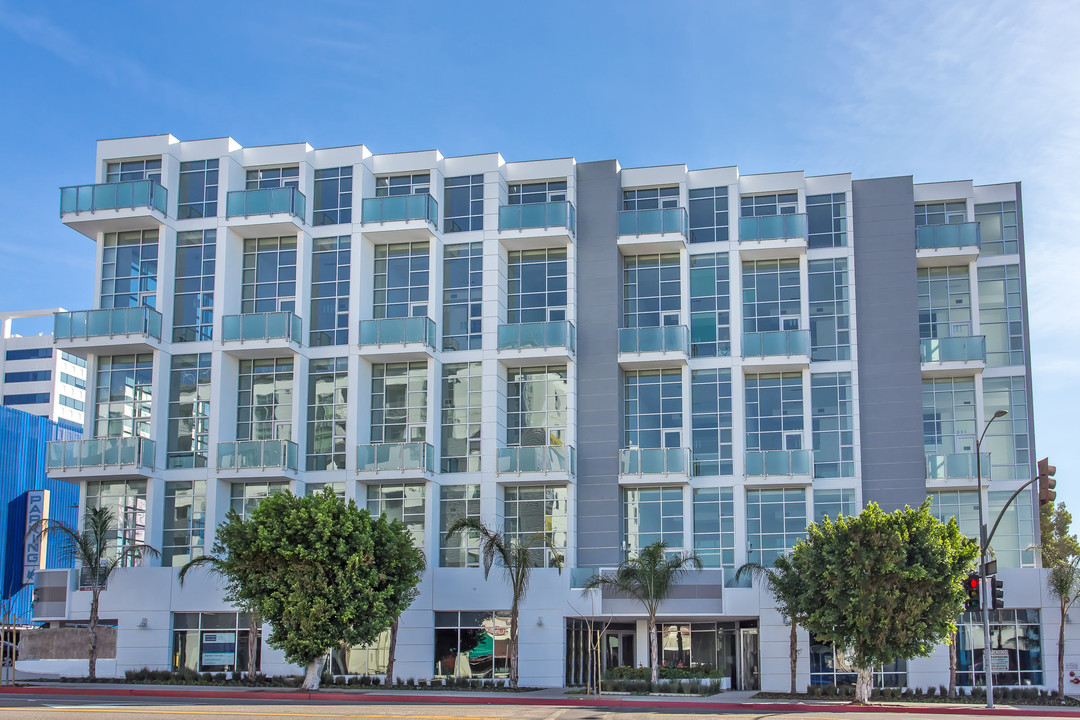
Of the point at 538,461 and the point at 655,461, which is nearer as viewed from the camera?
the point at 538,461

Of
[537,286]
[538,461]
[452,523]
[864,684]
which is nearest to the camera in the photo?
[864,684]

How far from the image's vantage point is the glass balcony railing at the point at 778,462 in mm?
44500

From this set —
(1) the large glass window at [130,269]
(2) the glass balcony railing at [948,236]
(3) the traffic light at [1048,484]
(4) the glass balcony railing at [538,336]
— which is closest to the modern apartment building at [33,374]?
(1) the large glass window at [130,269]

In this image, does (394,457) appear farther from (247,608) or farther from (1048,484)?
(1048,484)

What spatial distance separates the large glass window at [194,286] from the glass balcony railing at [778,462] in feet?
71.0

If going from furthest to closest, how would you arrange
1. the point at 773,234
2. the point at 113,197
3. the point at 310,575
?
the point at 773,234
the point at 113,197
the point at 310,575

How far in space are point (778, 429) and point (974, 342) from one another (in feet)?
26.8

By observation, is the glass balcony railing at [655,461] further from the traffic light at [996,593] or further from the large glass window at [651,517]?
the traffic light at [996,593]

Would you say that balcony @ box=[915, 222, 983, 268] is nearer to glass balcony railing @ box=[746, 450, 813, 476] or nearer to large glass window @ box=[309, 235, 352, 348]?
glass balcony railing @ box=[746, 450, 813, 476]

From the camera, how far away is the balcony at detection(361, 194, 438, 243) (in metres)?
46.0

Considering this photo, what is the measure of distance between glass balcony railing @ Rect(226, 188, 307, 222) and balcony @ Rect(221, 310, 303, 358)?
13.1 ft

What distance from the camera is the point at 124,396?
154ft

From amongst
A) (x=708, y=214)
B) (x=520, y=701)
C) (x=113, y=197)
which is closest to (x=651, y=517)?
(x=708, y=214)

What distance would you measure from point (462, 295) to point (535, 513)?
9.04 meters
